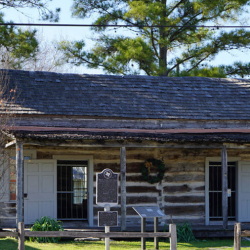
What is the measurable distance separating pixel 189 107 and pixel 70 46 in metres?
10.3

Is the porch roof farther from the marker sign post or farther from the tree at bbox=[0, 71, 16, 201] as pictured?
the marker sign post

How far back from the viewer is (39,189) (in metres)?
13.6

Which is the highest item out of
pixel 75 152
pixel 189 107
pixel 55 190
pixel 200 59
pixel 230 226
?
pixel 200 59

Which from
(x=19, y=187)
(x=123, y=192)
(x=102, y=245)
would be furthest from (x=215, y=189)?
(x=19, y=187)

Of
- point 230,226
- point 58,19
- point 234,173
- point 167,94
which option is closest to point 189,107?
point 167,94

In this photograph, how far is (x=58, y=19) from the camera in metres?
18.4

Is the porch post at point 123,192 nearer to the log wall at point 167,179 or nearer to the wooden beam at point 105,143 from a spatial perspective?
the wooden beam at point 105,143

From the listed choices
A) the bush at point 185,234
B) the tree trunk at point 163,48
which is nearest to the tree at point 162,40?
the tree trunk at point 163,48

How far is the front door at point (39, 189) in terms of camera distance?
13.5 m

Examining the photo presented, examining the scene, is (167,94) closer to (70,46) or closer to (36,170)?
(36,170)

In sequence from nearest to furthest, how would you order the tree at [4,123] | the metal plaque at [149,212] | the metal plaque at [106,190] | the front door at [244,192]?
the metal plaque at [106,190] < the metal plaque at [149,212] < the tree at [4,123] < the front door at [244,192]

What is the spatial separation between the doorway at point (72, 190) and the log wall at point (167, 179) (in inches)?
25.4

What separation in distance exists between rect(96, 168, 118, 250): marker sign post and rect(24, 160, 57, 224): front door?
5056 mm

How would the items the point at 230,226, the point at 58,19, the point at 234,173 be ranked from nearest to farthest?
the point at 230,226
the point at 234,173
the point at 58,19
